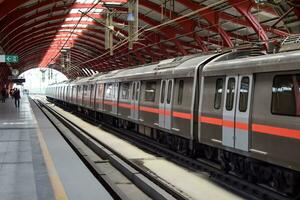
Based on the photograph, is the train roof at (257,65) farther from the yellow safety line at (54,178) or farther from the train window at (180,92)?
the yellow safety line at (54,178)

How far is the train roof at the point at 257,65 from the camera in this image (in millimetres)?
8812

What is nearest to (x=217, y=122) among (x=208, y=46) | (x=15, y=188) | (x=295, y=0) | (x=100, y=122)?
(x=15, y=188)

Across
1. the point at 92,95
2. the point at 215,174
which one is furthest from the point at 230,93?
the point at 92,95

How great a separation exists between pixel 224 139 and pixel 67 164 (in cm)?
353

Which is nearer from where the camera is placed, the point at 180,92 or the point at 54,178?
the point at 54,178

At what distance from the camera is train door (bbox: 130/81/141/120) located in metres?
20.8

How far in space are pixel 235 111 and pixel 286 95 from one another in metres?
1.96

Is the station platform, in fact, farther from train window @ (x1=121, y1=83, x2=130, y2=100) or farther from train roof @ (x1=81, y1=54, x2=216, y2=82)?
train window @ (x1=121, y1=83, x2=130, y2=100)

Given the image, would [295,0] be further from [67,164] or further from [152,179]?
[67,164]

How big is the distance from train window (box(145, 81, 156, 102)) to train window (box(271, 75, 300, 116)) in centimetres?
910

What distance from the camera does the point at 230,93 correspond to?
11.4 m

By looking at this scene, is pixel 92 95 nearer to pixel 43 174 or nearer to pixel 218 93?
pixel 218 93

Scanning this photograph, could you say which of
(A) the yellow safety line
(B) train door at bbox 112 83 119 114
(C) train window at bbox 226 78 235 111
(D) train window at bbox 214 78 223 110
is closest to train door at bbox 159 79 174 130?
(D) train window at bbox 214 78 223 110

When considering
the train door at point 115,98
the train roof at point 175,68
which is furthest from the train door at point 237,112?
the train door at point 115,98
